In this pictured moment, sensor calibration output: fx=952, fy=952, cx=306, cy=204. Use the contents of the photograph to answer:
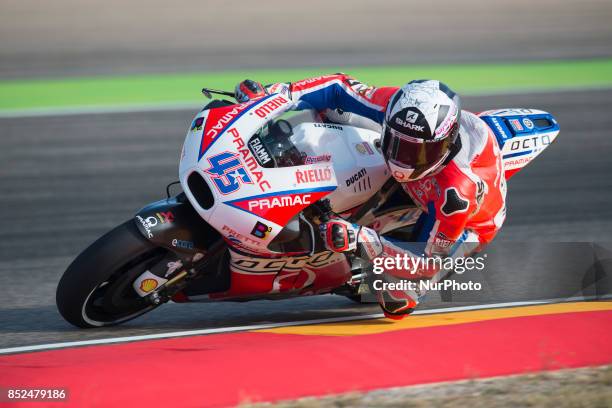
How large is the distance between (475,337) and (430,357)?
435mm

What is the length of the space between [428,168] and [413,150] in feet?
0.48

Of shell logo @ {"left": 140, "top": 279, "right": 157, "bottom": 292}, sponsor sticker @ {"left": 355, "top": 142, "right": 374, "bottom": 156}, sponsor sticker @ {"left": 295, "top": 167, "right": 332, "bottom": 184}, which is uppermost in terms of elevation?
sponsor sticker @ {"left": 355, "top": 142, "right": 374, "bottom": 156}

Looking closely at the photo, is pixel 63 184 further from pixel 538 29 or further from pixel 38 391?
pixel 538 29

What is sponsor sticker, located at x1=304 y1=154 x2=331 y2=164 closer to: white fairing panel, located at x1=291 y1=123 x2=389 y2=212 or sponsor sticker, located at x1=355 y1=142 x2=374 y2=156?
white fairing panel, located at x1=291 y1=123 x2=389 y2=212

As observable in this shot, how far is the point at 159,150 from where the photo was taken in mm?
10086

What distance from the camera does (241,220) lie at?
504cm

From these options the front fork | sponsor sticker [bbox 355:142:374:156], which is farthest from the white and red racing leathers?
the front fork

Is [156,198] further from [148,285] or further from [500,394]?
[500,394]

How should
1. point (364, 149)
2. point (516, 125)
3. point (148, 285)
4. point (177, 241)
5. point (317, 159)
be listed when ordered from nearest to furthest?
point (177, 241)
point (148, 285)
point (317, 159)
point (364, 149)
point (516, 125)

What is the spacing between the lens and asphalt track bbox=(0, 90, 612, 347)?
5.99 metres

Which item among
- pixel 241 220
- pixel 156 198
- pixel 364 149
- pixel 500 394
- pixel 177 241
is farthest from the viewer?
pixel 156 198

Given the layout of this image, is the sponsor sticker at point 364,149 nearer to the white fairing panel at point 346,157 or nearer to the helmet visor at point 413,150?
the white fairing panel at point 346,157

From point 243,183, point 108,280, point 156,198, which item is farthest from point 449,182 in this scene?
point 156,198

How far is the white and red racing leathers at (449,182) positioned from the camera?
525cm
